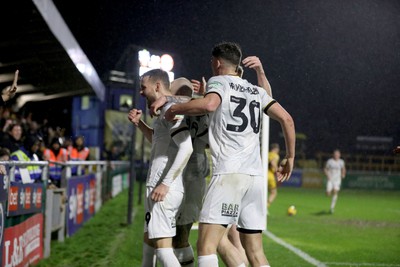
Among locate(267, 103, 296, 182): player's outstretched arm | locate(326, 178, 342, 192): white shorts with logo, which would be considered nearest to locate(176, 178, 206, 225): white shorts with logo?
locate(267, 103, 296, 182): player's outstretched arm

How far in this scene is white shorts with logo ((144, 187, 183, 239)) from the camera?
15.3 ft

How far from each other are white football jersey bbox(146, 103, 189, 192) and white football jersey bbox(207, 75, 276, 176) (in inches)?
13.4

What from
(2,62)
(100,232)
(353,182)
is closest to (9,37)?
(2,62)

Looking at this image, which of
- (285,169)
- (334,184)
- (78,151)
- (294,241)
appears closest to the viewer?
(285,169)

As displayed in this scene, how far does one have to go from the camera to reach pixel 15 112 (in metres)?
16.5

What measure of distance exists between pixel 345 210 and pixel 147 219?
1565 centimetres

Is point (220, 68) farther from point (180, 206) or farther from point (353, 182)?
point (353, 182)

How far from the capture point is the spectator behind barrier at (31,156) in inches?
298

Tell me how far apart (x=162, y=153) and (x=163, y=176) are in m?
0.21

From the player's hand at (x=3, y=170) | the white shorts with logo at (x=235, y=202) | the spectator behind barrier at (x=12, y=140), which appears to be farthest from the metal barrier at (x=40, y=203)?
the white shorts with logo at (x=235, y=202)

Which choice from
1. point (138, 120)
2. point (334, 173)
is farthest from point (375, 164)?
point (138, 120)

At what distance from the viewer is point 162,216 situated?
466 cm

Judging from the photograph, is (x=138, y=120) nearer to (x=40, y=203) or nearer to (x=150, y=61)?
(x=40, y=203)

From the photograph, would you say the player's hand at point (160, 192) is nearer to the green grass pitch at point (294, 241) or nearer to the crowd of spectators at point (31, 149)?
the crowd of spectators at point (31, 149)
